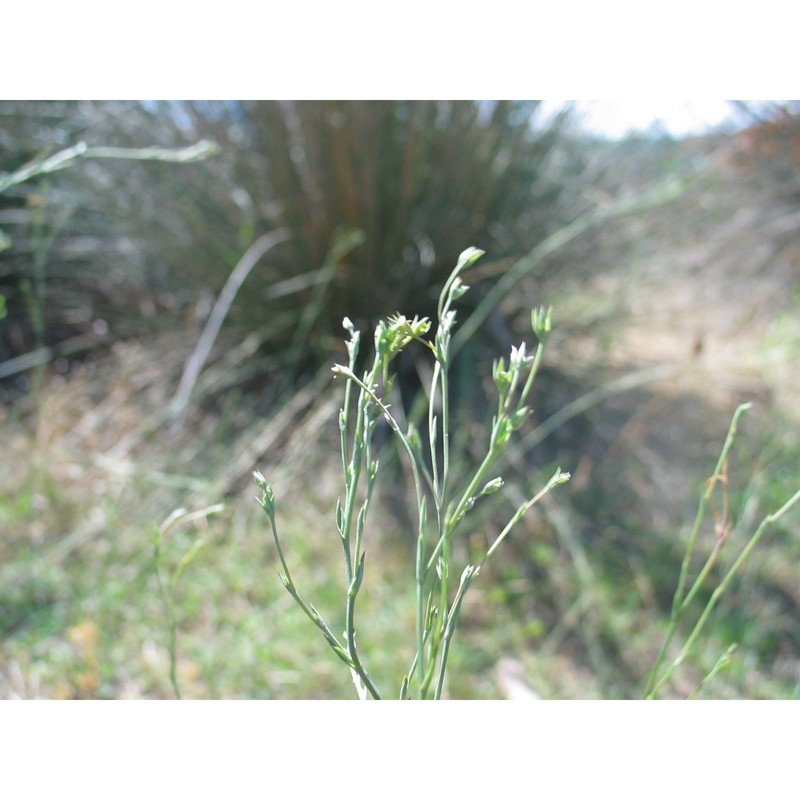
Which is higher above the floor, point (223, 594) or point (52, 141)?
point (52, 141)

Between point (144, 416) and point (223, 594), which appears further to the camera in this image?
point (144, 416)

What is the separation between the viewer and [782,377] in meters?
2.04

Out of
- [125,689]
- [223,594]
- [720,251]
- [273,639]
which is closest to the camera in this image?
[125,689]

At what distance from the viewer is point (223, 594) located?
1407 mm

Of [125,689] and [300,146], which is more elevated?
[300,146]
